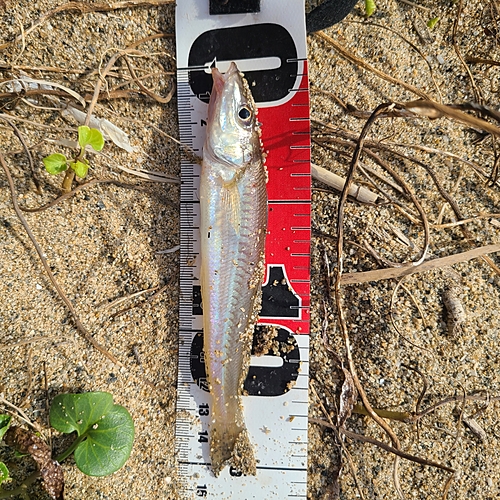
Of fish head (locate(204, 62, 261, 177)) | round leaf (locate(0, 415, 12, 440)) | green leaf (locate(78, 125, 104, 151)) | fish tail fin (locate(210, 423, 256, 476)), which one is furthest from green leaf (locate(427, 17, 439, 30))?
round leaf (locate(0, 415, 12, 440))

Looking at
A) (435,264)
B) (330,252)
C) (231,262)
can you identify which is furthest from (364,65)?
(231,262)

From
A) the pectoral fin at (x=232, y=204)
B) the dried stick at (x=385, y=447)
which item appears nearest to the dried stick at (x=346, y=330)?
the dried stick at (x=385, y=447)

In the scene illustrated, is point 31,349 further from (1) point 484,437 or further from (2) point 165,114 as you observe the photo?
(1) point 484,437

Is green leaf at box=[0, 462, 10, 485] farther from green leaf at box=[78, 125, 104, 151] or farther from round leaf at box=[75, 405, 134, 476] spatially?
green leaf at box=[78, 125, 104, 151]

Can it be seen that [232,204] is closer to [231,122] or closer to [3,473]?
[231,122]

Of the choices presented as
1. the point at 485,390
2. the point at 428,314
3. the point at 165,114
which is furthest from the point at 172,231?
the point at 485,390

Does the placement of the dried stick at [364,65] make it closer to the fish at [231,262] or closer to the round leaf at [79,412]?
the fish at [231,262]
